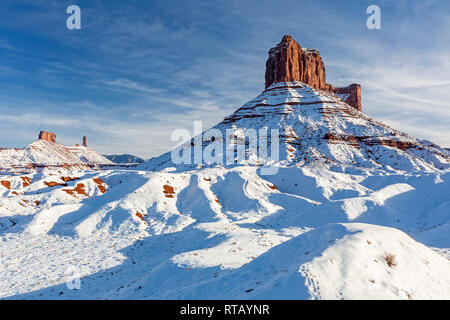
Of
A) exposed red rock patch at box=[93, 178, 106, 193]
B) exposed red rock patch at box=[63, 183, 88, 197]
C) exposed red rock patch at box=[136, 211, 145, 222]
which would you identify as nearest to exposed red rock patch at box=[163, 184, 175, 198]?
exposed red rock patch at box=[136, 211, 145, 222]

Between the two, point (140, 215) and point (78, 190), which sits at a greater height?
point (78, 190)

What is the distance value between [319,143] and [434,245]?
62.3 m

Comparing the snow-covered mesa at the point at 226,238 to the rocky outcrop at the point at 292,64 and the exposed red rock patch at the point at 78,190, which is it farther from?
the rocky outcrop at the point at 292,64

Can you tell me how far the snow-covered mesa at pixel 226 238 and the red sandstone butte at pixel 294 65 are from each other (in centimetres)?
9536

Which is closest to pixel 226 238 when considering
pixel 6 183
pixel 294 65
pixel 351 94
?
pixel 6 183

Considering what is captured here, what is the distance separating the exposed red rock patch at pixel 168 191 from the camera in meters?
27.3

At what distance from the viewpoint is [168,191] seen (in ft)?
91.2

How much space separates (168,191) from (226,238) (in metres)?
12.7

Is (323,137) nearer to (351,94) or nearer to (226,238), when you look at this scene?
(226,238)

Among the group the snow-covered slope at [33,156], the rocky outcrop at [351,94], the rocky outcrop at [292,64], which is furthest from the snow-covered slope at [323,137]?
the snow-covered slope at [33,156]

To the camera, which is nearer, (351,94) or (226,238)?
(226,238)

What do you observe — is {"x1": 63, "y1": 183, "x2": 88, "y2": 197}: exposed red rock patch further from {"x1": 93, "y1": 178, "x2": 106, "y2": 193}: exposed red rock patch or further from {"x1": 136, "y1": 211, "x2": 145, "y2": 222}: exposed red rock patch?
{"x1": 136, "y1": 211, "x2": 145, "y2": 222}: exposed red rock patch

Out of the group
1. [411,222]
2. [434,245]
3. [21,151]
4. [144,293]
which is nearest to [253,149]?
[411,222]

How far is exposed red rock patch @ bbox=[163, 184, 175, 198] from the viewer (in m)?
27.3
